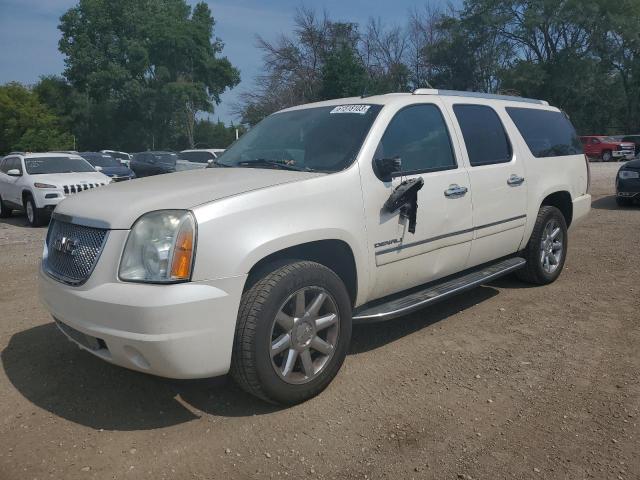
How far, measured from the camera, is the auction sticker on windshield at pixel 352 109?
3990mm

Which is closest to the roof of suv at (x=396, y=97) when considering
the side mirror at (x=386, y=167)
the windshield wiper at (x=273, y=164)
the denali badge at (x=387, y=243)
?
the side mirror at (x=386, y=167)

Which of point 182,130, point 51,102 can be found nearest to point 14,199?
point 182,130

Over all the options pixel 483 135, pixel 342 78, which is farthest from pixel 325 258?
pixel 342 78

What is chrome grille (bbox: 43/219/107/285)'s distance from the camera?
9.95ft

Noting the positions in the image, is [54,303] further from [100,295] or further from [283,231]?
[283,231]

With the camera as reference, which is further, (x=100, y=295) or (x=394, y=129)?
(x=394, y=129)

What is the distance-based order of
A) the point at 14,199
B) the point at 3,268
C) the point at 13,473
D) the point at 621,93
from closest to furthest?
1. the point at 13,473
2. the point at 3,268
3. the point at 14,199
4. the point at 621,93

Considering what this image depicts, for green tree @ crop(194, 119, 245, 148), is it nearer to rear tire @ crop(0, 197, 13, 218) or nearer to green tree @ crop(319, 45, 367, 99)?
green tree @ crop(319, 45, 367, 99)

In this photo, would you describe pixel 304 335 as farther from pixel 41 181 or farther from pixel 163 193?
pixel 41 181

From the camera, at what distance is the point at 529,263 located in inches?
214

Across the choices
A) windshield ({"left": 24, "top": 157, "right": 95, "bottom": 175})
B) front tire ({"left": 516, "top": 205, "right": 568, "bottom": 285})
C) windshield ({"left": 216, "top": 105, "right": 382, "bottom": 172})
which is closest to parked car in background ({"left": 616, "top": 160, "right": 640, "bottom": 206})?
front tire ({"left": 516, "top": 205, "right": 568, "bottom": 285})

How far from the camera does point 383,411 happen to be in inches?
127

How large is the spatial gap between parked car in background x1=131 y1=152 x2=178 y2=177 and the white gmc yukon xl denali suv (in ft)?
59.1

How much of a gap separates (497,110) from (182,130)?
53889 millimetres
